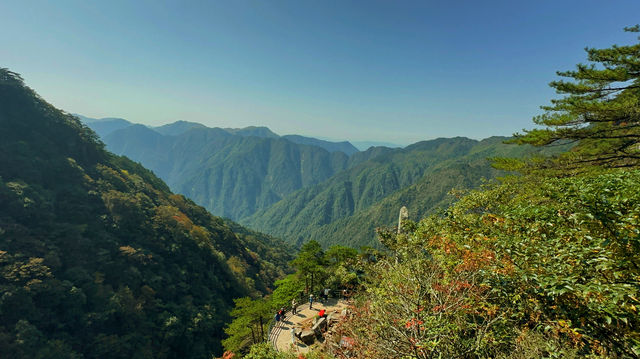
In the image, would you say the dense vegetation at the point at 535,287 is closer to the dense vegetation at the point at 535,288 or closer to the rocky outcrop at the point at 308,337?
the dense vegetation at the point at 535,288

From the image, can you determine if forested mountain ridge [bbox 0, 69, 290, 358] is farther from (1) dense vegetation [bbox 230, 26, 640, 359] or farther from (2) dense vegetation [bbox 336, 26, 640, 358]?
(2) dense vegetation [bbox 336, 26, 640, 358]

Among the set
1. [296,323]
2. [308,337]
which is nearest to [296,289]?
[296,323]

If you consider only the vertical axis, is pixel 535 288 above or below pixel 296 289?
above

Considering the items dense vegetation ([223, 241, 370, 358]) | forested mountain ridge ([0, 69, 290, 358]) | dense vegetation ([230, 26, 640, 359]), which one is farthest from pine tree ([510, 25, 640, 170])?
forested mountain ridge ([0, 69, 290, 358])

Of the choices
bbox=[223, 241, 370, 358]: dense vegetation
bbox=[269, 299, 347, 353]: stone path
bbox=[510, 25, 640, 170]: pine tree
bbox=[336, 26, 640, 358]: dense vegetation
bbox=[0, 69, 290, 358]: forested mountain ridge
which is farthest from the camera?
bbox=[0, 69, 290, 358]: forested mountain ridge

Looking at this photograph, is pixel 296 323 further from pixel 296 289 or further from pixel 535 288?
pixel 535 288
